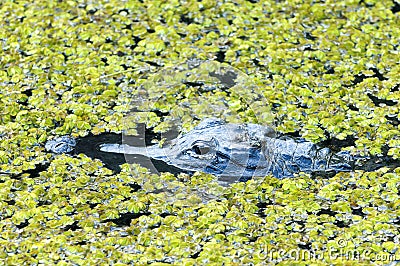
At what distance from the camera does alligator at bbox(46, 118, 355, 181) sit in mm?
4367

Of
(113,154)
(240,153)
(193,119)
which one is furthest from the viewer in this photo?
(193,119)

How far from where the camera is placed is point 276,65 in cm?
524

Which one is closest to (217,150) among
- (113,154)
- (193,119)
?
(193,119)

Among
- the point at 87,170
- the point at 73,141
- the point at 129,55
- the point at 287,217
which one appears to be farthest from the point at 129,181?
the point at 129,55

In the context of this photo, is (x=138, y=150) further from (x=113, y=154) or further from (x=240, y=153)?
(x=240, y=153)

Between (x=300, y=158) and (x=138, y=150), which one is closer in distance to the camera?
(x=300, y=158)

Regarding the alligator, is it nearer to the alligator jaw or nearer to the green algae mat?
the alligator jaw

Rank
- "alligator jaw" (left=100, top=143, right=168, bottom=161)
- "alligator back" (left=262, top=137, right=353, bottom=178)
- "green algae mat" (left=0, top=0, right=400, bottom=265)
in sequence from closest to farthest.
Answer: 1. "green algae mat" (left=0, top=0, right=400, bottom=265)
2. "alligator back" (left=262, top=137, right=353, bottom=178)
3. "alligator jaw" (left=100, top=143, right=168, bottom=161)

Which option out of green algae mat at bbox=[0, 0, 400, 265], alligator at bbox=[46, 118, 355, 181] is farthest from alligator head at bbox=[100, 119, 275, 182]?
green algae mat at bbox=[0, 0, 400, 265]

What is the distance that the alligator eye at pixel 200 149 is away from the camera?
4.43m

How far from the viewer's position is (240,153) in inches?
173

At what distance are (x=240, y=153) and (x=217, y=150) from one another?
5.5 inches

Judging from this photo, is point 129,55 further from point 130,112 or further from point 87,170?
point 87,170

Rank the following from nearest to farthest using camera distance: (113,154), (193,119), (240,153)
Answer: (240,153) < (113,154) < (193,119)
